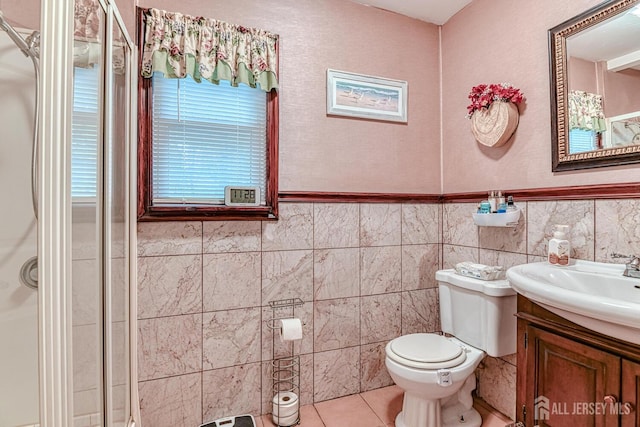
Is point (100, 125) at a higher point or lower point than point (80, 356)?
higher

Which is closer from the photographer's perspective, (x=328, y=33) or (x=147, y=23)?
(x=147, y=23)

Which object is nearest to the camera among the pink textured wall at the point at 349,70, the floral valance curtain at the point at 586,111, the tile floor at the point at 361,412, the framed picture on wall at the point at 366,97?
the floral valance curtain at the point at 586,111

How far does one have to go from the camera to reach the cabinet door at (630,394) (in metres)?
0.93

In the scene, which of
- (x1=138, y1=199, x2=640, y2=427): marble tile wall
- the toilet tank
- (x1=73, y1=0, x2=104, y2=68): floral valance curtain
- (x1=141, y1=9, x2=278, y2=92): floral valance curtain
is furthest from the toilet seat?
(x1=73, y1=0, x2=104, y2=68): floral valance curtain

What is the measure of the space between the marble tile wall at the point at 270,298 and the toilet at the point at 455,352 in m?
0.39

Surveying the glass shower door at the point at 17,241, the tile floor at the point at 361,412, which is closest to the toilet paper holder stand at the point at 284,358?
the tile floor at the point at 361,412

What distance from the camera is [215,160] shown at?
1.73 m

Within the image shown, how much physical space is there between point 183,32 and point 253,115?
51 cm

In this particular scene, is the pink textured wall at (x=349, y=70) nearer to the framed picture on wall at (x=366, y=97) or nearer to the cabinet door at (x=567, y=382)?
the framed picture on wall at (x=366, y=97)

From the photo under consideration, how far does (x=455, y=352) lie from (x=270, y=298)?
978 millimetres

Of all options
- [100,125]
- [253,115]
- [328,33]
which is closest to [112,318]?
[100,125]

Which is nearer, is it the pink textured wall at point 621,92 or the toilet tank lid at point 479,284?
the pink textured wall at point 621,92

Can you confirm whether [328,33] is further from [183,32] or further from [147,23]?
[147,23]

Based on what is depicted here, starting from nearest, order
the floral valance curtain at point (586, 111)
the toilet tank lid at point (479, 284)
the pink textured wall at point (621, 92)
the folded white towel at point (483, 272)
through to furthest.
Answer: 1. the pink textured wall at point (621, 92)
2. the floral valance curtain at point (586, 111)
3. the toilet tank lid at point (479, 284)
4. the folded white towel at point (483, 272)
